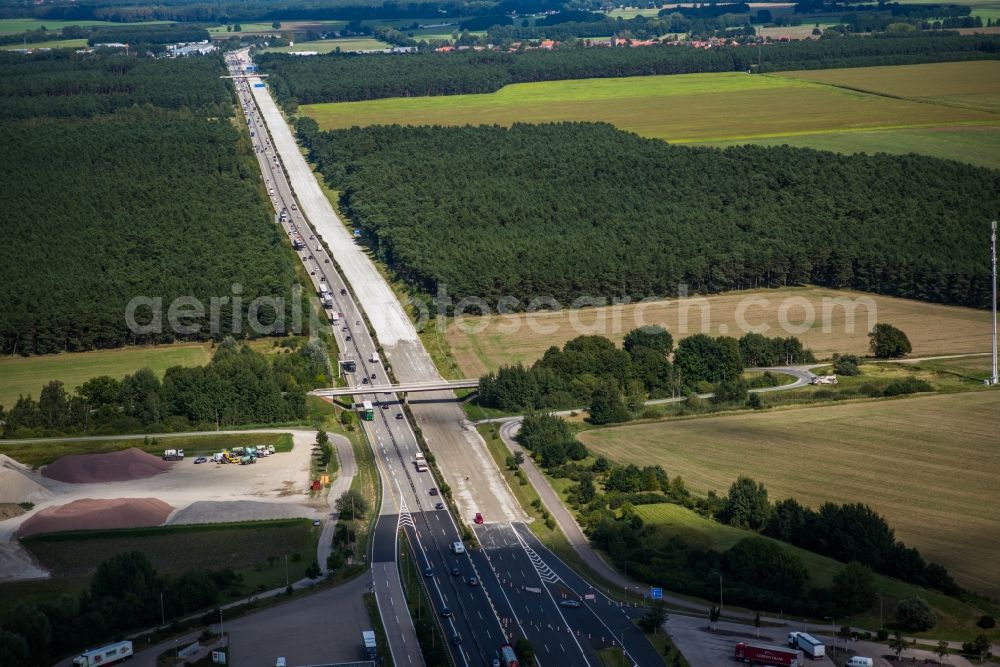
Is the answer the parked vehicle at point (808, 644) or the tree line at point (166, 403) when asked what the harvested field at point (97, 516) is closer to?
the tree line at point (166, 403)

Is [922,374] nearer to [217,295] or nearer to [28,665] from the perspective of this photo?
[217,295]

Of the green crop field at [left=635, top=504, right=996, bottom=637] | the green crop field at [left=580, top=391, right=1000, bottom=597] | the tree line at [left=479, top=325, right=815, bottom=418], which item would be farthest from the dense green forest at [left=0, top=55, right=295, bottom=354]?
the green crop field at [left=635, top=504, right=996, bottom=637]

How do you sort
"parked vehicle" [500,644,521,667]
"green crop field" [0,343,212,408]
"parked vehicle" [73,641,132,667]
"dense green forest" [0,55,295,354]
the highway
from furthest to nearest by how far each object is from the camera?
"dense green forest" [0,55,295,354] → "green crop field" [0,343,212,408] → the highway → "parked vehicle" [500,644,521,667] → "parked vehicle" [73,641,132,667]

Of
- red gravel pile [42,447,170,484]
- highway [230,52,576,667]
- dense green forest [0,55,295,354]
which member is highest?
dense green forest [0,55,295,354]

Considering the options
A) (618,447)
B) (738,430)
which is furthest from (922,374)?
(618,447)

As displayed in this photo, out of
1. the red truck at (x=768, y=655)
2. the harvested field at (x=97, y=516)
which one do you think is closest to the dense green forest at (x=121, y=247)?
the harvested field at (x=97, y=516)

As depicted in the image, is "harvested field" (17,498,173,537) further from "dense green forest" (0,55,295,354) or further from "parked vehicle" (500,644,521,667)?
"dense green forest" (0,55,295,354)
